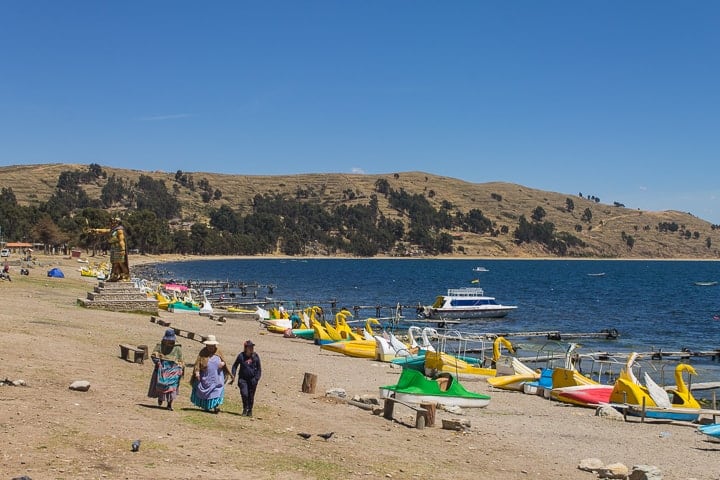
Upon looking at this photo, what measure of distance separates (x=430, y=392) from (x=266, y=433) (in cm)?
842

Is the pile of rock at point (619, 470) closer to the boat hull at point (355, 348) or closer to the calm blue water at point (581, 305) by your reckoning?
the boat hull at point (355, 348)

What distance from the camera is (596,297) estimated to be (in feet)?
337

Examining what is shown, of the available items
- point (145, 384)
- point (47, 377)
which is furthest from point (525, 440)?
point (47, 377)

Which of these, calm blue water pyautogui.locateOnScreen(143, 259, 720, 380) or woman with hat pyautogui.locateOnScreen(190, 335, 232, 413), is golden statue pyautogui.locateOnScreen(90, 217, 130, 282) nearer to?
woman with hat pyautogui.locateOnScreen(190, 335, 232, 413)

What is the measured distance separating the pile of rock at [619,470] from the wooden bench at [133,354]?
1223cm

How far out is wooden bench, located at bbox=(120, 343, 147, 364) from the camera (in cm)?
2139

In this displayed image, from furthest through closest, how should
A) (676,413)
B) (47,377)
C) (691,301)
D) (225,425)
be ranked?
(691,301)
(676,413)
(47,377)
(225,425)

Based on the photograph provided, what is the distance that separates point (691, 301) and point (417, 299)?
3633cm

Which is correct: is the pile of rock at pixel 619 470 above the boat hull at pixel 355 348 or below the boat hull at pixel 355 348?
above

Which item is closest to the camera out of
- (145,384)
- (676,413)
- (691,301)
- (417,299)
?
(145,384)

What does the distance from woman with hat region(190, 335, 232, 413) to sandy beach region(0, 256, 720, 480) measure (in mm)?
296

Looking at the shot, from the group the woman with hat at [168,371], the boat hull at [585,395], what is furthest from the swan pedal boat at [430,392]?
the woman with hat at [168,371]

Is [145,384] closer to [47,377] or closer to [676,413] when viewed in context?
[47,377]

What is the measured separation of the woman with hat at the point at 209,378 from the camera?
50.5ft
